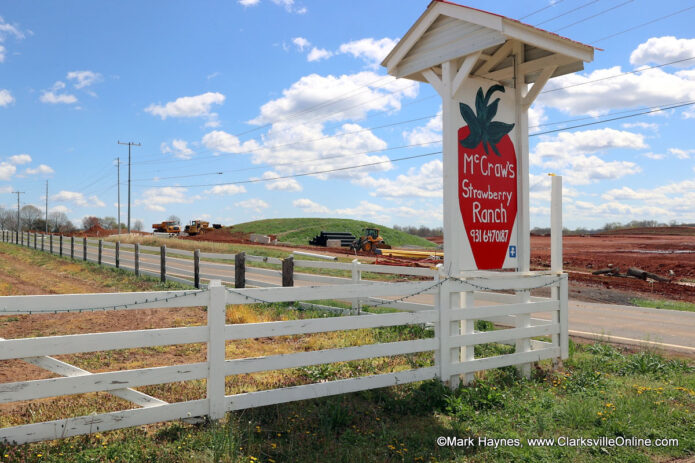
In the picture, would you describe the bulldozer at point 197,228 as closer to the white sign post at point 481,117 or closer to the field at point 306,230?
the field at point 306,230

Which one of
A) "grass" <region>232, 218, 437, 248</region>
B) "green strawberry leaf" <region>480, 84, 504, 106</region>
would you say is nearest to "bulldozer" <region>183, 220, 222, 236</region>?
"grass" <region>232, 218, 437, 248</region>

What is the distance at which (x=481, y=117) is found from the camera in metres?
7.14

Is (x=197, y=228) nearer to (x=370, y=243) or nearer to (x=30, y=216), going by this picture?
(x=370, y=243)

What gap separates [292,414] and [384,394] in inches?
47.1

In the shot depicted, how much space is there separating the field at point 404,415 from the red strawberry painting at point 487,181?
174 cm

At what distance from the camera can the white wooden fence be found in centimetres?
413

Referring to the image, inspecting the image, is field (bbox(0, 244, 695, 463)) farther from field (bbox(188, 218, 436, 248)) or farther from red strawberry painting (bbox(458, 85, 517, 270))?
field (bbox(188, 218, 436, 248))

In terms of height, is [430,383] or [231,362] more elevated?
[231,362]

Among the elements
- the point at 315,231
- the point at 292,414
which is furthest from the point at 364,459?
the point at 315,231

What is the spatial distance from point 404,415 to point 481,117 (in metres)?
4.02

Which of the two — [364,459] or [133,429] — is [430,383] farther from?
[133,429]

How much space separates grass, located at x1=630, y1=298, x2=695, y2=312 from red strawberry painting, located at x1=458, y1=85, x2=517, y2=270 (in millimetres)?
10165

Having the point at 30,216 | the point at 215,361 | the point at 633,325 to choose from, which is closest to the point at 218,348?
the point at 215,361

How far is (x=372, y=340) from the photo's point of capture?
847 centimetres
